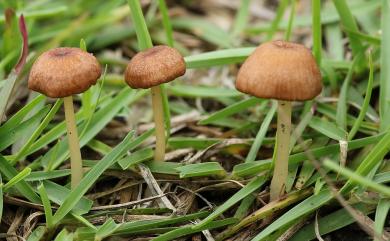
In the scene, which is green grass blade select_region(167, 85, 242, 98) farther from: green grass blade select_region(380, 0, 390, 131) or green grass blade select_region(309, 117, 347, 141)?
green grass blade select_region(380, 0, 390, 131)

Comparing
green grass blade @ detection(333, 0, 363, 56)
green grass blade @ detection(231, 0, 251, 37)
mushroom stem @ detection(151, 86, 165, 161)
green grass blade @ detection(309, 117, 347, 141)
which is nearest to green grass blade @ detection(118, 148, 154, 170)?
mushroom stem @ detection(151, 86, 165, 161)

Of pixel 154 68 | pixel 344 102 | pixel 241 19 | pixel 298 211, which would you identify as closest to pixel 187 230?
pixel 298 211

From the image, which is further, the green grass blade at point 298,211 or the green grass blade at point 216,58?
the green grass blade at point 216,58

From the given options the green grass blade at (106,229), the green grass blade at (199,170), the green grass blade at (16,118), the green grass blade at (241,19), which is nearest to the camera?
the green grass blade at (106,229)

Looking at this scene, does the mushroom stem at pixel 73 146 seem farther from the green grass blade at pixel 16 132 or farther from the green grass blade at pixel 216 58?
the green grass blade at pixel 216 58

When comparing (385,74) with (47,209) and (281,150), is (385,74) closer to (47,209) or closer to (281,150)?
(281,150)

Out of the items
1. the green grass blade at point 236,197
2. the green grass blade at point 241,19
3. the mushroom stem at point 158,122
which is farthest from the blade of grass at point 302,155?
the green grass blade at point 241,19

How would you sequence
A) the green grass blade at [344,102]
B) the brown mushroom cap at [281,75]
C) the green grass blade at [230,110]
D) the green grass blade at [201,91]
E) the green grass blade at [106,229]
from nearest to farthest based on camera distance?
the brown mushroom cap at [281,75], the green grass blade at [106,229], the green grass blade at [344,102], the green grass blade at [230,110], the green grass blade at [201,91]
